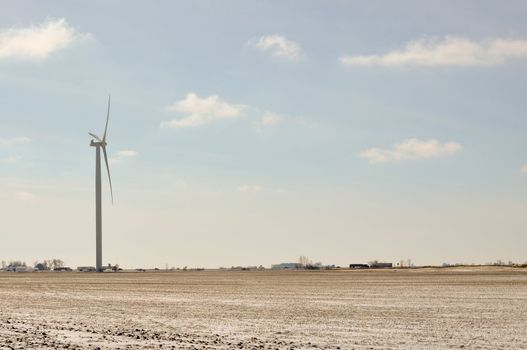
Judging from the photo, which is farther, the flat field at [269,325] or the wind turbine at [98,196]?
the wind turbine at [98,196]

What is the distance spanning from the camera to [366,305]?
41312mm

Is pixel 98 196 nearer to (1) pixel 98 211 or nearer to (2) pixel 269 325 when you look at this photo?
(1) pixel 98 211

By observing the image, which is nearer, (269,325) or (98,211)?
(269,325)

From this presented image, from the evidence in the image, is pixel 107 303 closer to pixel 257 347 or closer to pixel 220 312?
pixel 220 312

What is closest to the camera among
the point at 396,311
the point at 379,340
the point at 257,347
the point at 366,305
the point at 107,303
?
the point at 257,347

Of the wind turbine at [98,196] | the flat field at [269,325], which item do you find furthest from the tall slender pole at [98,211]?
the flat field at [269,325]

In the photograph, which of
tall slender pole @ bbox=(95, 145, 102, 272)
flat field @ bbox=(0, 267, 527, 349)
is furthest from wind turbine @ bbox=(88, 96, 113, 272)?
flat field @ bbox=(0, 267, 527, 349)

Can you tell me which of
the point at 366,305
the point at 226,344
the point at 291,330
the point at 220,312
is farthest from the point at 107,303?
the point at 226,344

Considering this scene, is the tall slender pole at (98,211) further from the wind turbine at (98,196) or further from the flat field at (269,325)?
the flat field at (269,325)

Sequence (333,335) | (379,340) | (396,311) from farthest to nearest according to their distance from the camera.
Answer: (396,311) → (333,335) → (379,340)

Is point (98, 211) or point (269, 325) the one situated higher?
point (98, 211)

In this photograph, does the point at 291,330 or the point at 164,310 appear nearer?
the point at 291,330

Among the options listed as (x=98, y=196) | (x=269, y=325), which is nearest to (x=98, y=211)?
(x=98, y=196)

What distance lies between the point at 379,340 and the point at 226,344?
5015 millimetres
